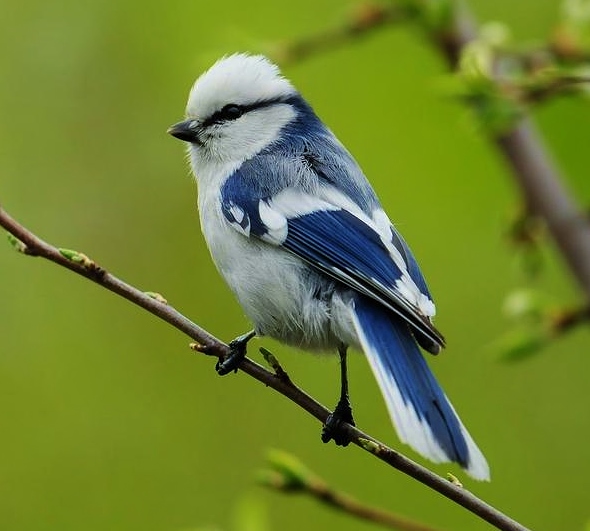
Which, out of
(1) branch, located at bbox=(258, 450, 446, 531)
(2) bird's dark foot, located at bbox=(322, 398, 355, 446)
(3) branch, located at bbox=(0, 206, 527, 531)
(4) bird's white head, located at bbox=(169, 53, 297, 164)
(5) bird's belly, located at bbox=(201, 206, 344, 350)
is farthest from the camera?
(4) bird's white head, located at bbox=(169, 53, 297, 164)

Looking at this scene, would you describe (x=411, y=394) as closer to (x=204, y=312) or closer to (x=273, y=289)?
(x=273, y=289)

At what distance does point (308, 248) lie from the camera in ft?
7.00

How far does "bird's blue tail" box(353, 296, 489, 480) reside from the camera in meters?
1.69

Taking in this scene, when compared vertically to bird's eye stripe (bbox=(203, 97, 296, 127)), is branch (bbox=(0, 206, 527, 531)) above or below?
below

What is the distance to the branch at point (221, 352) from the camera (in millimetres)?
1622

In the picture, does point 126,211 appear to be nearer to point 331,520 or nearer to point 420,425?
point 331,520

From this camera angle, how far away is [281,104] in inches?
103

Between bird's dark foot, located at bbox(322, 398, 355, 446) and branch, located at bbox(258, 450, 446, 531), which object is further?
bird's dark foot, located at bbox(322, 398, 355, 446)

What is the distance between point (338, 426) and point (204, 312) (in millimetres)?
1498

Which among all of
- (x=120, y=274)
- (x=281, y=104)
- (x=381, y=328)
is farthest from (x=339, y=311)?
(x=120, y=274)

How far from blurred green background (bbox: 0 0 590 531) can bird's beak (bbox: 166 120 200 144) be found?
76 cm

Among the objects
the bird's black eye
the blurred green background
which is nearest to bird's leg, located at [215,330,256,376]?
the bird's black eye

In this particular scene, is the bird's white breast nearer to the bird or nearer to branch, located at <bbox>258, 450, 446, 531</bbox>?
the bird

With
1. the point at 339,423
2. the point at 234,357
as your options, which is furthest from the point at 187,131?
the point at 339,423
